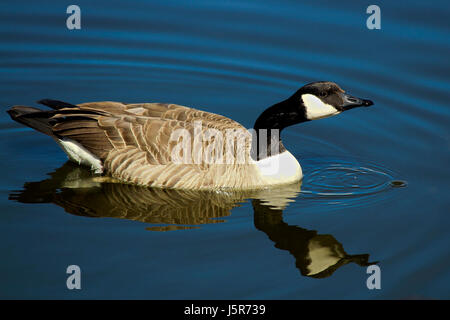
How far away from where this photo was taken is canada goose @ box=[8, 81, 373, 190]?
30.5 ft

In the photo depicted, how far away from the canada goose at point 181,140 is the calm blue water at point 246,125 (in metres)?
0.36

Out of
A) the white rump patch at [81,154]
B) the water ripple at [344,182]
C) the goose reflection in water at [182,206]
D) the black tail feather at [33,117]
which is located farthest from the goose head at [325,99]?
the black tail feather at [33,117]

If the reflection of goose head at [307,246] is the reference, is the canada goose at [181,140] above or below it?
above

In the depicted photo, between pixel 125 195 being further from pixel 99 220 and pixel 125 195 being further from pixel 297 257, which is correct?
pixel 297 257

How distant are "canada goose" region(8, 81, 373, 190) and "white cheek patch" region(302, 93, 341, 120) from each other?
0.01 metres

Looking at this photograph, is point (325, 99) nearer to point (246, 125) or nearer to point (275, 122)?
point (275, 122)

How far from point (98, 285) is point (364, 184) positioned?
4.32 meters

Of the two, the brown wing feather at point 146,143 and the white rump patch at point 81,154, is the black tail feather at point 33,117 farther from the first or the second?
the white rump patch at point 81,154

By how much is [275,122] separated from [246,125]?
5.91 feet

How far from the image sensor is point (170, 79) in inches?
499

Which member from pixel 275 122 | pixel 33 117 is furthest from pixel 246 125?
pixel 33 117

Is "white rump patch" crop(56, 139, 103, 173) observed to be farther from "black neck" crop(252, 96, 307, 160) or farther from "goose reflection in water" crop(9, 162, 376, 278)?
"black neck" crop(252, 96, 307, 160)

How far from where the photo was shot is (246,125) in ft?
37.1

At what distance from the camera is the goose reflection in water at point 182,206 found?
803 centimetres
